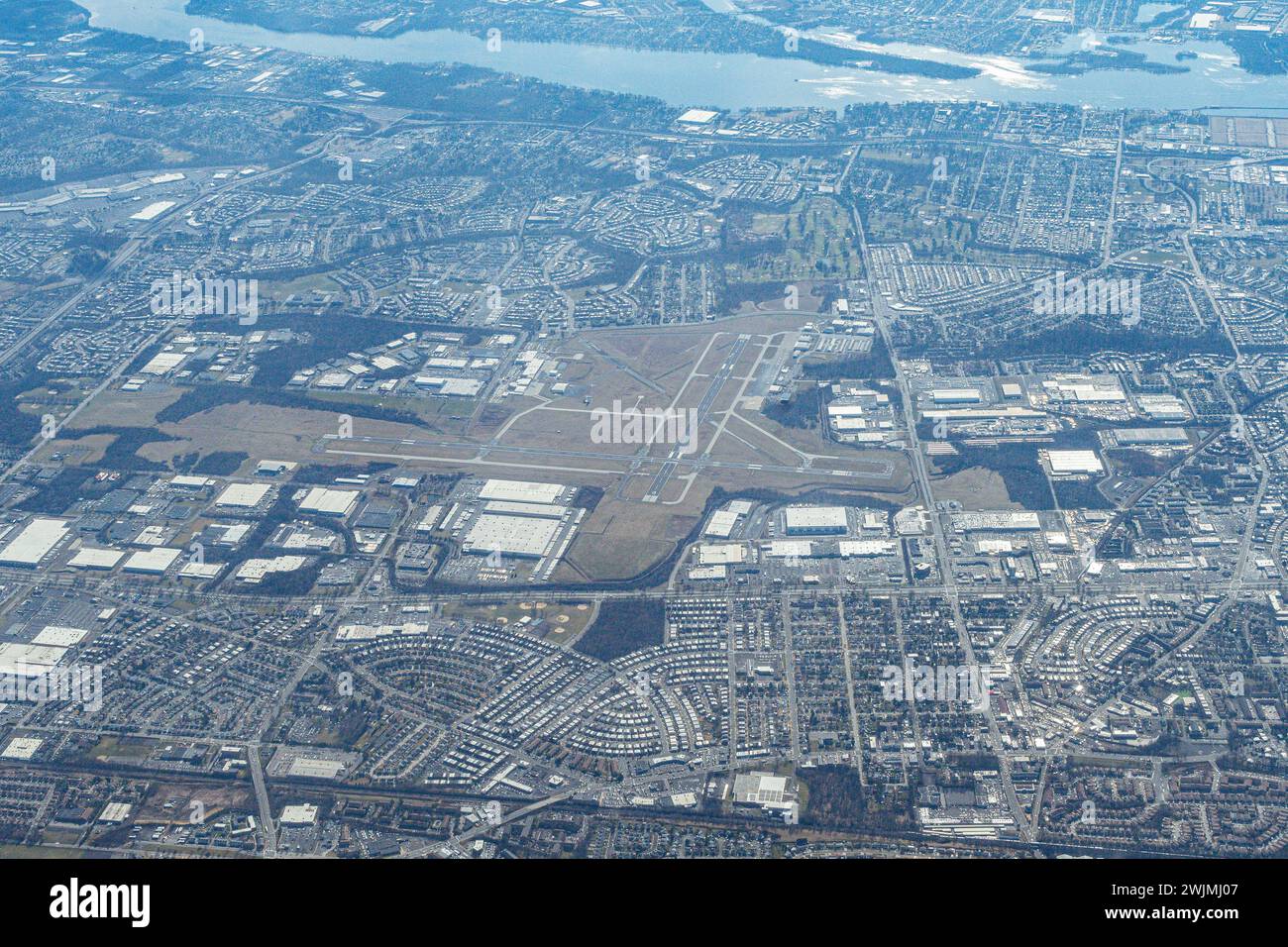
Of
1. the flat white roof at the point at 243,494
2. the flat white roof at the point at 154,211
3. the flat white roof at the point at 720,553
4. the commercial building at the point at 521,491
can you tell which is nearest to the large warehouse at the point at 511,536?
the commercial building at the point at 521,491

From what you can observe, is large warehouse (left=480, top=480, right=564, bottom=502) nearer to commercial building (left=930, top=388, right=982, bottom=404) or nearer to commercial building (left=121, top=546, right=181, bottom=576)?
commercial building (left=121, top=546, right=181, bottom=576)

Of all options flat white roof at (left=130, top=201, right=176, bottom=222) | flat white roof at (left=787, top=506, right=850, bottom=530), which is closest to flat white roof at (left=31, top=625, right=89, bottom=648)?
flat white roof at (left=787, top=506, right=850, bottom=530)

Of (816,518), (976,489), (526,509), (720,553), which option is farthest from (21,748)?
(976,489)

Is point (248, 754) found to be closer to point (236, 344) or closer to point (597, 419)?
point (597, 419)

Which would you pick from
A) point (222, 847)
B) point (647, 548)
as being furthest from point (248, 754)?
point (647, 548)

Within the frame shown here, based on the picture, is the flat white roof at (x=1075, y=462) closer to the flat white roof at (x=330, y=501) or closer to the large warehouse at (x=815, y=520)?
the large warehouse at (x=815, y=520)

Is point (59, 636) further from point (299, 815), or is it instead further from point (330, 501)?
point (299, 815)
